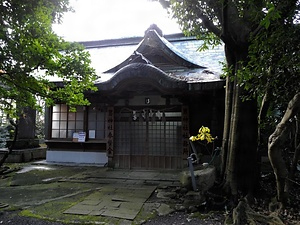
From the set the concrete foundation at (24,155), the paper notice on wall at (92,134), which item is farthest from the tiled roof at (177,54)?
the concrete foundation at (24,155)

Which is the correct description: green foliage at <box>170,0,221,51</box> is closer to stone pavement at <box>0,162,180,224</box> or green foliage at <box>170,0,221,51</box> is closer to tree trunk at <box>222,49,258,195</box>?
tree trunk at <box>222,49,258,195</box>

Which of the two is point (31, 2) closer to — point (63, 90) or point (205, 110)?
point (63, 90)

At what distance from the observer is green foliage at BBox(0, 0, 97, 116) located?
352 centimetres

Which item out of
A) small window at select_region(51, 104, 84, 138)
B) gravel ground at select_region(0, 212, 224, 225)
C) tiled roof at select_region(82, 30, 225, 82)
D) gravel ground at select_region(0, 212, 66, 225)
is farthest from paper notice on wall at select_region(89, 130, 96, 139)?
gravel ground at select_region(0, 212, 224, 225)

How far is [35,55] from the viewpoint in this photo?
3566mm

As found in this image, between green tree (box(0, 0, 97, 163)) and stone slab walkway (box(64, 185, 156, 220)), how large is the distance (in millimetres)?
2429

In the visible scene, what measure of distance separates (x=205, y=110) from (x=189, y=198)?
4880 mm

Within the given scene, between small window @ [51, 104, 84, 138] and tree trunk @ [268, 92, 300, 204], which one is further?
small window @ [51, 104, 84, 138]

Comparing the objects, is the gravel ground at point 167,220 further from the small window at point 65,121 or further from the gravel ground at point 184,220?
the small window at point 65,121

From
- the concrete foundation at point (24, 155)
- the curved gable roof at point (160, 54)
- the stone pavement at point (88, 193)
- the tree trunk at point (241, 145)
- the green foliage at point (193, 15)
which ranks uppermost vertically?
the curved gable roof at point (160, 54)

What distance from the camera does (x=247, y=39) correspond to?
5.27 metres

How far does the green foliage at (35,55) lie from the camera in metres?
3.52

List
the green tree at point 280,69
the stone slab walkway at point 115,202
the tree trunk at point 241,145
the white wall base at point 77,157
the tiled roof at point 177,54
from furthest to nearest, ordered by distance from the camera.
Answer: the white wall base at point 77,157, the tiled roof at point 177,54, the tree trunk at point 241,145, the stone slab walkway at point 115,202, the green tree at point 280,69

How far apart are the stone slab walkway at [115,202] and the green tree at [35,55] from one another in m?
2.43
